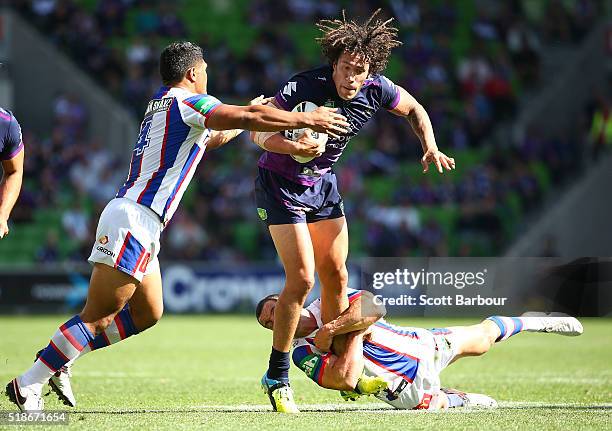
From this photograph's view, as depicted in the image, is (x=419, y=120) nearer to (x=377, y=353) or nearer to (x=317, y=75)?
(x=317, y=75)

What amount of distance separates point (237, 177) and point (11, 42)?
6536mm

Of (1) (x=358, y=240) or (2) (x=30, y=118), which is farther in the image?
(2) (x=30, y=118)

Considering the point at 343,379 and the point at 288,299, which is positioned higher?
the point at 288,299

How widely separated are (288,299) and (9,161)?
6.92 feet

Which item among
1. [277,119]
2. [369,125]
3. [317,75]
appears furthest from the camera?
[369,125]

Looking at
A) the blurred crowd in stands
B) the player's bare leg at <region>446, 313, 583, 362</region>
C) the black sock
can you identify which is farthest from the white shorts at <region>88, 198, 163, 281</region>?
the blurred crowd in stands

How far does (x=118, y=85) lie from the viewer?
23828mm

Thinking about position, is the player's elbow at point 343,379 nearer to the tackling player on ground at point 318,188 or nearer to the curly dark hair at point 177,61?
the tackling player on ground at point 318,188

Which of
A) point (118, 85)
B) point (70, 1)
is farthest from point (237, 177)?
point (70, 1)

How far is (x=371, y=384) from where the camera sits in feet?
23.8

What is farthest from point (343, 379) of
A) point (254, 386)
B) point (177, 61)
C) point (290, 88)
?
point (177, 61)

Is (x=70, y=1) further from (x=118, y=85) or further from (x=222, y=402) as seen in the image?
(x=222, y=402)

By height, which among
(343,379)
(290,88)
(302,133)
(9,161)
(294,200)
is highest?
(290,88)

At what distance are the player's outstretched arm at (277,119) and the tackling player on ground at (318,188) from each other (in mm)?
532
